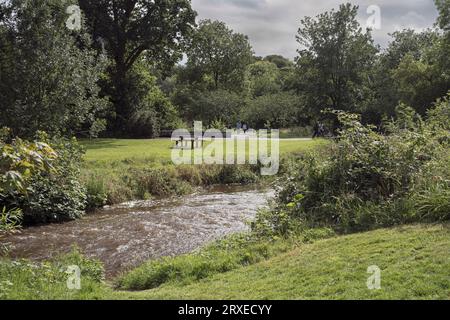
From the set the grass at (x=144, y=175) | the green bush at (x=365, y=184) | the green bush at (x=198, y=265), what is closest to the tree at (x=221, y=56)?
the grass at (x=144, y=175)

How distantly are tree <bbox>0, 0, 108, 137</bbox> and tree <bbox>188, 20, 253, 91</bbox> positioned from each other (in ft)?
134

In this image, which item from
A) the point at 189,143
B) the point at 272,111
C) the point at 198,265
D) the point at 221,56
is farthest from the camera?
the point at 221,56

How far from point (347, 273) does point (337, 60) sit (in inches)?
1573

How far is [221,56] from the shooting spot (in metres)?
60.5

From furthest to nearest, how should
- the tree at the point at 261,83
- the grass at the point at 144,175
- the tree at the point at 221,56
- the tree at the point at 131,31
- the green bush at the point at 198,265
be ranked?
the tree at the point at 261,83, the tree at the point at 221,56, the tree at the point at 131,31, the grass at the point at 144,175, the green bush at the point at 198,265

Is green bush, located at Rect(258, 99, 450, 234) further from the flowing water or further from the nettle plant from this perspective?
the nettle plant

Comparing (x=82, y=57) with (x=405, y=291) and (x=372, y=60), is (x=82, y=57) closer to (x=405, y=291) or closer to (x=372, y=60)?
(x=405, y=291)

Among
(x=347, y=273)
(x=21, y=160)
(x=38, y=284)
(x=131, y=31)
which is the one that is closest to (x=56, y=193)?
(x=38, y=284)

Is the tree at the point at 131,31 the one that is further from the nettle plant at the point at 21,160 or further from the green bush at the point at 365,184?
the nettle plant at the point at 21,160

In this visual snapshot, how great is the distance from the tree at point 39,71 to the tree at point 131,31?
14.8 m

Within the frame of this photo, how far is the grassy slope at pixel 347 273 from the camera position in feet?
17.9

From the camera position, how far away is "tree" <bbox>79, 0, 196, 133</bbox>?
3562cm

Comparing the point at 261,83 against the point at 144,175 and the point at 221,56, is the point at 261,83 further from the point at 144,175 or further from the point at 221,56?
the point at 144,175

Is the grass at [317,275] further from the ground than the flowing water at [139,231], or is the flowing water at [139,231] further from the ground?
the grass at [317,275]
